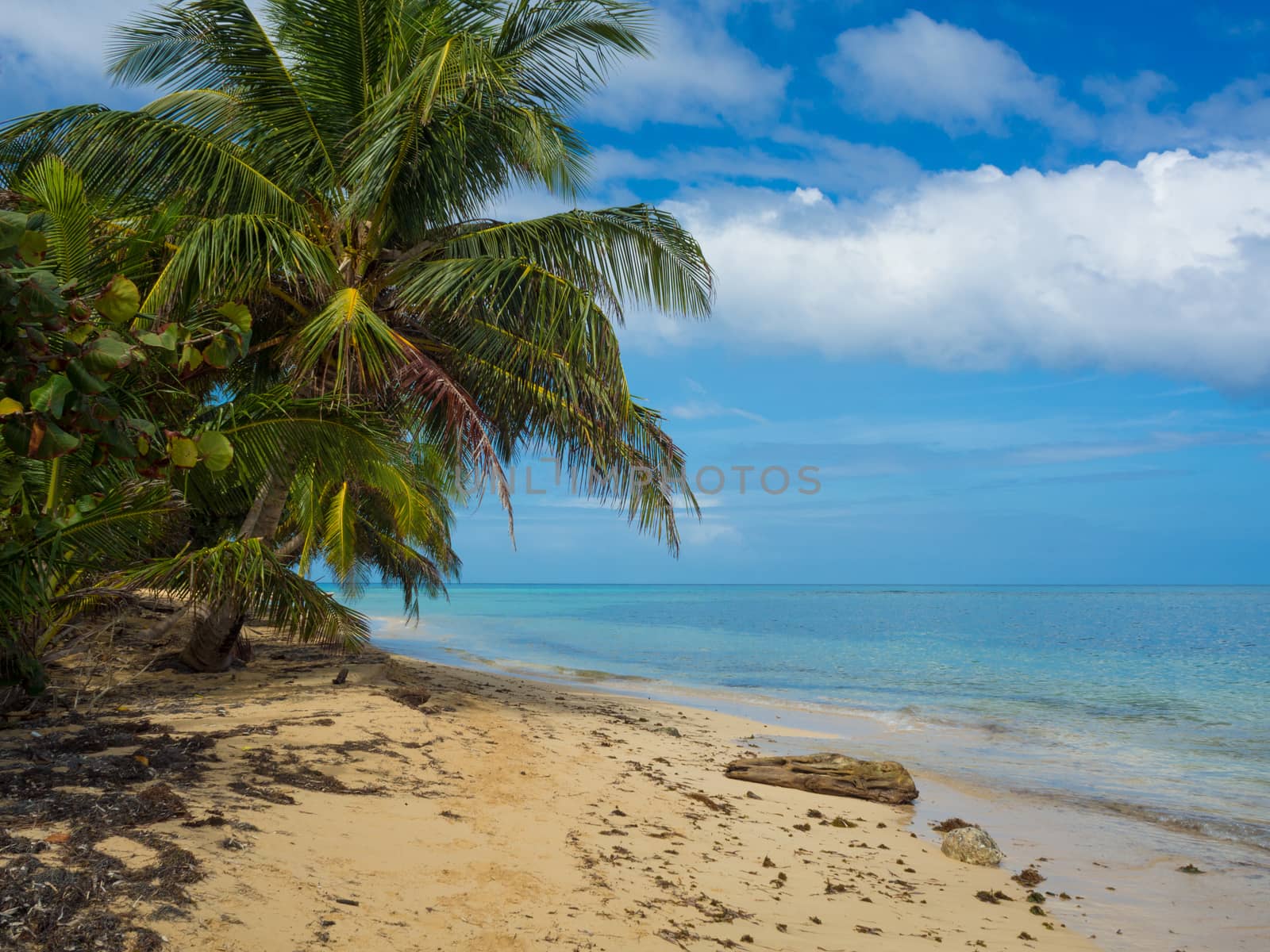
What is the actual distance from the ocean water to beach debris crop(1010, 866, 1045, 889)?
2278mm

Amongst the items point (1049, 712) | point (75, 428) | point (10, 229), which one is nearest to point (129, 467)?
point (75, 428)

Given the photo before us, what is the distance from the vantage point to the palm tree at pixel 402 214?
7.86 metres

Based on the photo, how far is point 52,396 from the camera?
6.07 feet

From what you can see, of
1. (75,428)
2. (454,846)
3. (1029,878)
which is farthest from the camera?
(1029,878)

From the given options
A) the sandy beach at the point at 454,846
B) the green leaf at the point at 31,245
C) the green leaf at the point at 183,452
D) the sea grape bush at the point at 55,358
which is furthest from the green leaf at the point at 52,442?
the sandy beach at the point at 454,846

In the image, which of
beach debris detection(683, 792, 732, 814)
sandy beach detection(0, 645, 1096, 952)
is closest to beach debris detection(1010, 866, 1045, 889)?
sandy beach detection(0, 645, 1096, 952)

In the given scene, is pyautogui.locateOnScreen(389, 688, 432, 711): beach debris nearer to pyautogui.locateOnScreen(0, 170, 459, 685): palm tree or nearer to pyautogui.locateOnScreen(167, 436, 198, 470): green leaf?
pyautogui.locateOnScreen(0, 170, 459, 685): palm tree

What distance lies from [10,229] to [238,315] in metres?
1.11

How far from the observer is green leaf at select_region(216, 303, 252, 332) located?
2.72 m

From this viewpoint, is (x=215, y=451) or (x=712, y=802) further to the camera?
(x=712, y=802)

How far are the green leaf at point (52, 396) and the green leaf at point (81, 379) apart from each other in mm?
17

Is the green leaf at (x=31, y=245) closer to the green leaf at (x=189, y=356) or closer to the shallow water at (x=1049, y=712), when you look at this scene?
the green leaf at (x=189, y=356)

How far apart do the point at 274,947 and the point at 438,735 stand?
4.19 m

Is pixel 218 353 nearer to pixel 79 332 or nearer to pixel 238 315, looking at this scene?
pixel 238 315
